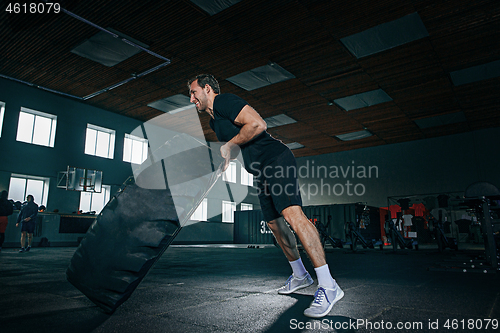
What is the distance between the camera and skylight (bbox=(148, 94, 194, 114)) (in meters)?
10.4

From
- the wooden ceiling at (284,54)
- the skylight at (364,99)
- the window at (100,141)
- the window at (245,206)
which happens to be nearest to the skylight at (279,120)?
the wooden ceiling at (284,54)

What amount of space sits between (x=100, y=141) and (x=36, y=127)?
2.16 m

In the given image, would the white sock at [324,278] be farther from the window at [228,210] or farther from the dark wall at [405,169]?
the window at [228,210]

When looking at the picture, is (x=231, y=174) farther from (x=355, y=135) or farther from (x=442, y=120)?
(x=442, y=120)

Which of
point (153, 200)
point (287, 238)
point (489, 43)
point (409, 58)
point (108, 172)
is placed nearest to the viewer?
point (153, 200)

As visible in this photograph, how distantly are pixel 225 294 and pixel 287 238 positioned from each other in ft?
1.84

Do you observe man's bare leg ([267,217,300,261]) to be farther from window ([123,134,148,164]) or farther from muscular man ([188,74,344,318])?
window ([123,134,148,164])

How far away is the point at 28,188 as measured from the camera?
1012cm

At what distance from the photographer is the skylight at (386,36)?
21.7 ft

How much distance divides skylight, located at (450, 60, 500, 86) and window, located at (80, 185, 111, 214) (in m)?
12.4

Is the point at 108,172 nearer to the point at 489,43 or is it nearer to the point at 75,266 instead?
the point at 75,266

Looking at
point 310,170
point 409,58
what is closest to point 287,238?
point 409,58

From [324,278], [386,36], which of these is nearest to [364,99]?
[386,36]

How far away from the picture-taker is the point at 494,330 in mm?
1192
